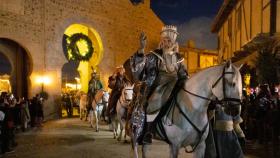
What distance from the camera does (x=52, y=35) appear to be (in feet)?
83.1

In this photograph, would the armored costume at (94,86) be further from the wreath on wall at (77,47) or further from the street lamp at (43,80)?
the wreath on wall at (77,47)

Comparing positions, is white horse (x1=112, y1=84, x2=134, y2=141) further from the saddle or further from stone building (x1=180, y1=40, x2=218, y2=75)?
stone building (x1=180, y1=40, x2=218, y2=75)

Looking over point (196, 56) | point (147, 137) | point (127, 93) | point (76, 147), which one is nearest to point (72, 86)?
point (196, 56)

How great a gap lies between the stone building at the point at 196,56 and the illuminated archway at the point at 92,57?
607 inches

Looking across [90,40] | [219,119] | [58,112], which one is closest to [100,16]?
[90,40]

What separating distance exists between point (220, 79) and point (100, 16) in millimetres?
24357

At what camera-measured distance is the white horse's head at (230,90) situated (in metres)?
5.64

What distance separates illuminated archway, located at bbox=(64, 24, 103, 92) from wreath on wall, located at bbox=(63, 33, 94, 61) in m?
1.62

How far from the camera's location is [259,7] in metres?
17.9

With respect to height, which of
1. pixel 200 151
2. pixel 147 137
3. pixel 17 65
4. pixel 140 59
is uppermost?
pixel 17 65

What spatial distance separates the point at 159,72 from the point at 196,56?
1543 inches

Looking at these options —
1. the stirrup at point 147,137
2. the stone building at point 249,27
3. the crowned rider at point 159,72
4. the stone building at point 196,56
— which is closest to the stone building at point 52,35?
the stone building at point 249,27

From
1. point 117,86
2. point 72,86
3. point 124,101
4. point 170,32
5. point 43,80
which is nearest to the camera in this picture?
point 170,32

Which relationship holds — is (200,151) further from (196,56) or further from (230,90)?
(196,56)
